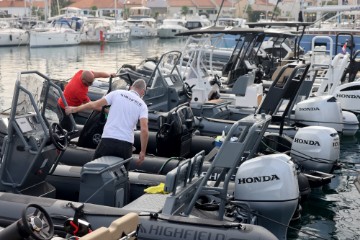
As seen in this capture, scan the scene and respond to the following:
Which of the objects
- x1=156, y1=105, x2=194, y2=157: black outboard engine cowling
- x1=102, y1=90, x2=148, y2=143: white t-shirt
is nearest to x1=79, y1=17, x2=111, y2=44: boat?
x1=156, y1=105, x2=194, y2=157: black outboard engine cowling

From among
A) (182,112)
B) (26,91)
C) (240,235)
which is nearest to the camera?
(240,235)

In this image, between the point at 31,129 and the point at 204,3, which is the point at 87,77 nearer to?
the point at 31,129

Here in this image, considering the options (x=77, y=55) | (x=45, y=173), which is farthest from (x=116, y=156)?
(x=77, y=55)

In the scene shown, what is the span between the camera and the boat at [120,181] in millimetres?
6633

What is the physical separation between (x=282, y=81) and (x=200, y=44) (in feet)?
16.6

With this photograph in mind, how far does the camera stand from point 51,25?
54219 millimetres

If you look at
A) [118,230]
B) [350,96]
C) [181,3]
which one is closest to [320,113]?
[350,96]

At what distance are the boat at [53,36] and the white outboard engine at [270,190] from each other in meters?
43.2

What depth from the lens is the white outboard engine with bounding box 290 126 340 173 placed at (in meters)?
9.64

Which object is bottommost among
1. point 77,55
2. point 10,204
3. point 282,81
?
point 77,55

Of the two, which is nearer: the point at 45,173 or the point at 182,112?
the point at 45,173

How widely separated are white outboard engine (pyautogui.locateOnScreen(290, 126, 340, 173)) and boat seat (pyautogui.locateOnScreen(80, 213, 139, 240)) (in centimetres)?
551

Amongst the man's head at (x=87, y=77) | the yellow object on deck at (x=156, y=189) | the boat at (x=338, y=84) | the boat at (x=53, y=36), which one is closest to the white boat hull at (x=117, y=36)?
the boat at (x=53, y=36)

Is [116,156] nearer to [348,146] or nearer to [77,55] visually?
[348,146]
